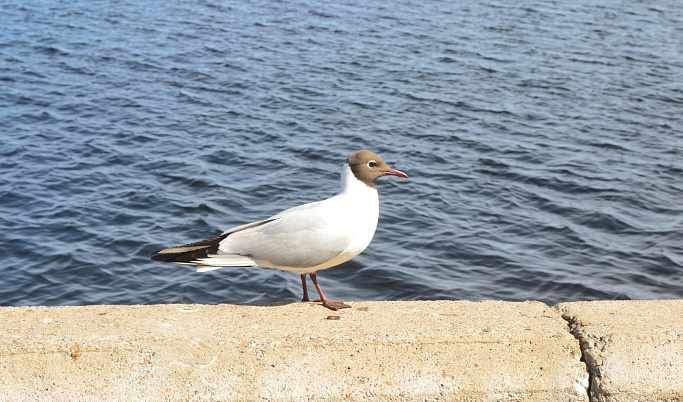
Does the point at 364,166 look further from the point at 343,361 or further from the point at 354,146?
the point at 354,146

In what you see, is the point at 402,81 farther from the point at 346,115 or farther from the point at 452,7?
the point at 452,7

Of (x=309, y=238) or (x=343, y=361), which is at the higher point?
(x=309, y=238)

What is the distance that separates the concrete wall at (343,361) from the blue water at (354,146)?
10.5 ft

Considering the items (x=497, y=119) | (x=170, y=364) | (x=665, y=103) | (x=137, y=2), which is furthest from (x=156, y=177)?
(x=137, y=2)

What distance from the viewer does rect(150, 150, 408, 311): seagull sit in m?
4.54

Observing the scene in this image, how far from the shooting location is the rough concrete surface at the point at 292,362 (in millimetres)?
3580

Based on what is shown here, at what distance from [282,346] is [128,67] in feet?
40.6

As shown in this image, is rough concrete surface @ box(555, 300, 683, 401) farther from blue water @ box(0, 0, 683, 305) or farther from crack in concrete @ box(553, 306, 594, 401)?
blue water @ box(0, 0, 683, 305)

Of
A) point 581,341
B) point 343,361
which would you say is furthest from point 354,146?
point 343,361

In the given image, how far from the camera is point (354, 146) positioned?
434 inches

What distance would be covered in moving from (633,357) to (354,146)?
7565 millimetres

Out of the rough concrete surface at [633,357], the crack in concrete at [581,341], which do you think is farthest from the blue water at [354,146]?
the rough concrete surface at [633,357]

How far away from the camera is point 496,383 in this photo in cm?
368

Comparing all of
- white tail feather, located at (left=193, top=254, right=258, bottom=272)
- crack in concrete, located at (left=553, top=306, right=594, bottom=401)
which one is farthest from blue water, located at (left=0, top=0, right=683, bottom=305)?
crack in concrete, located at (left=553, top=306, right=594, bottom=401)
